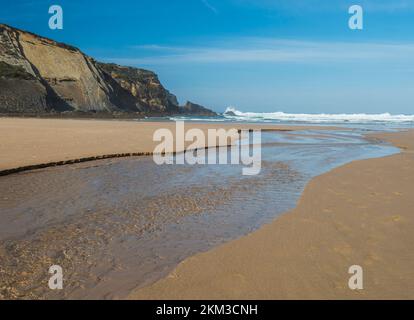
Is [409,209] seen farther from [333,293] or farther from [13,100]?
[13,100]

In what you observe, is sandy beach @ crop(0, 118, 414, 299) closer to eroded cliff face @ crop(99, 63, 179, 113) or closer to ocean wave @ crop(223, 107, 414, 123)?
ocean wave @ crop(223, 107, 414, 123)

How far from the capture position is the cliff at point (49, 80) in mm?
49719

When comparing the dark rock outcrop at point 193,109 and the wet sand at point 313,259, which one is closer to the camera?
the wet sand at point 313,259

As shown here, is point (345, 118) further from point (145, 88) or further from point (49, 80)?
point (49, 80)

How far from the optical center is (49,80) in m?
58.2

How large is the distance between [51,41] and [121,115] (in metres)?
20.9

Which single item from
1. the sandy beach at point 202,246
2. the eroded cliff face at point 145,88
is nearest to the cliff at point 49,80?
the eroded cliff face at point 145,88

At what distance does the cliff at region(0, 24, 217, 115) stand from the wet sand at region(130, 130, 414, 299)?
159 ft

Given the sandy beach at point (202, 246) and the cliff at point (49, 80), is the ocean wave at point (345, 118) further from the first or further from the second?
the sandy beach at point (202, 246)

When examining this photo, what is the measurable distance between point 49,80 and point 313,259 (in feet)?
201

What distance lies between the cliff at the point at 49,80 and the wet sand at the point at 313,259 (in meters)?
48.4

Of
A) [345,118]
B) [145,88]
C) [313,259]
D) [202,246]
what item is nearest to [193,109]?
[145,88]

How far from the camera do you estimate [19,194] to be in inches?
260

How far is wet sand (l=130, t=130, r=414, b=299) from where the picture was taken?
3.22m
